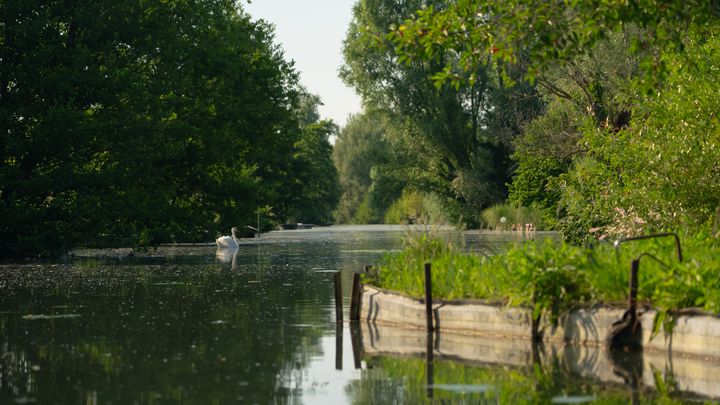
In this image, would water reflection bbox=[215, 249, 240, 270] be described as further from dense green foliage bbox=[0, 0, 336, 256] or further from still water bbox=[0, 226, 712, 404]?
still water bbox=[0, 226, 712, 404]

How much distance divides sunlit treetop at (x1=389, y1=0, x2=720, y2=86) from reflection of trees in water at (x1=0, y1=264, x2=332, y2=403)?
5.74 metres

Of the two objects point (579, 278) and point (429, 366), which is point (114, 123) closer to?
point (579, 278)

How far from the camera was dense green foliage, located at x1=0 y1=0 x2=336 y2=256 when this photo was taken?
4900 centimetres

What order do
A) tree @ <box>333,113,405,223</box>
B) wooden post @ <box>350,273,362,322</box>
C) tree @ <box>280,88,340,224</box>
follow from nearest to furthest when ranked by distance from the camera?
wooden post @ <box>350,273,362,322</box> < tree @ <box>280,88,340,224</box> < tree @ <box>333,113,405,223</box>

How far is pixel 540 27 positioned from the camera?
21.8 m

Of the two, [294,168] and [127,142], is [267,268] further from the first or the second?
[294,168]

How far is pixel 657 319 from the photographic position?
17594 millimetres

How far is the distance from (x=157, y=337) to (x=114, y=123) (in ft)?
101

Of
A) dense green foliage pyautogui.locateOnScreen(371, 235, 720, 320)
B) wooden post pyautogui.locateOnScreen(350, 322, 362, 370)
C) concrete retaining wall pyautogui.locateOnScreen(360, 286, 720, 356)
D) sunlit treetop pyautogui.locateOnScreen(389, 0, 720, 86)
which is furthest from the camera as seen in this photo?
sunlit treetop pyautogui.locateOnScreen(389, 0, 720, 86)

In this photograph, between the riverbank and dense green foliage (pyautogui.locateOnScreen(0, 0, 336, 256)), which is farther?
dense green foliage (pyautogui.locateOnScreen(0, 0, 336, 256))

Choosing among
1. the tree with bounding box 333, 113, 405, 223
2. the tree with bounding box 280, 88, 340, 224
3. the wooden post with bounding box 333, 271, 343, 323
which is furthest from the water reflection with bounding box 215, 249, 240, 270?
the tree with bounding box 333, 113, 405, 223

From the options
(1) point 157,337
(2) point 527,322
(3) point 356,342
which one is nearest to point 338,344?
(3) point 356,342

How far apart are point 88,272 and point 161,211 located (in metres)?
13.1

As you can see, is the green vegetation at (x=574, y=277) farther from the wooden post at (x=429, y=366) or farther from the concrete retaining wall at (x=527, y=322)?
the wooden post at (x=429, y=366)
